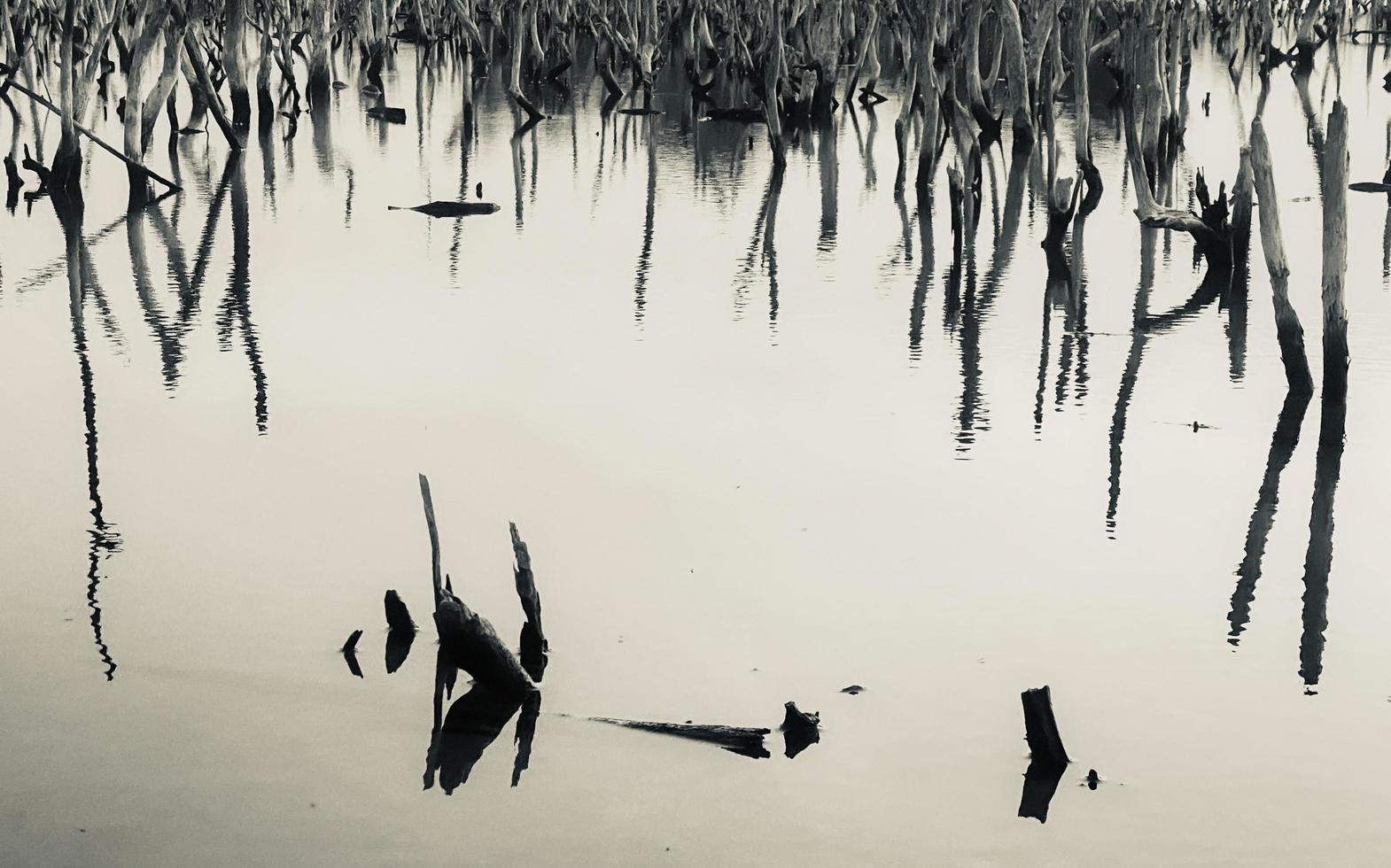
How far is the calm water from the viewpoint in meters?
3.46

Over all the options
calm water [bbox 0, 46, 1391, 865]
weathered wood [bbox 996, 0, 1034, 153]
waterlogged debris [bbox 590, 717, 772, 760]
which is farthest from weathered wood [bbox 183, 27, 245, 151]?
waterlogged debris [bbox 590, 717, 772, 760]

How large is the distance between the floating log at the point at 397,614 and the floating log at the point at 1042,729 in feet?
4.39

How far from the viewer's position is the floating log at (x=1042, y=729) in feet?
11.7

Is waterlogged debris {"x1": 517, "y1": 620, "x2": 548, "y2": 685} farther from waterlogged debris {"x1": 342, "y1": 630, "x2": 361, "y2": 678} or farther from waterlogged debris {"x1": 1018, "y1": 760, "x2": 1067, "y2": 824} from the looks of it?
waterlogged debris {"x1": 1018, "y1": 760, "x2": 1067, "y2": 824}

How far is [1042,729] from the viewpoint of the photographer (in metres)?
3.61

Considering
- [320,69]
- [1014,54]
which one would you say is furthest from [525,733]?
[320,69]

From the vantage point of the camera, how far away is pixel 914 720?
385 cm

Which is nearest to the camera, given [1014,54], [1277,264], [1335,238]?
[1335,238]

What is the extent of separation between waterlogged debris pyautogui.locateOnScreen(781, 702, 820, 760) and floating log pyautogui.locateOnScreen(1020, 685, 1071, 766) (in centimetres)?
39

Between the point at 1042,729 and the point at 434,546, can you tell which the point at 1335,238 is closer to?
the point at 1042,729

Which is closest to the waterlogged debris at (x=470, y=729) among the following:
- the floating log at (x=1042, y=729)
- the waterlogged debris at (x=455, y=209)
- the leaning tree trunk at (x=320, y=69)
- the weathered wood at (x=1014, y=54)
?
the floating log at (x=1042, y=729)

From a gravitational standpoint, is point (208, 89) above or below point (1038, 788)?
above

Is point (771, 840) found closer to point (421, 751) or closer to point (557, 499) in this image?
point (421, 751)

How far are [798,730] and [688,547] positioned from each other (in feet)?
4.17
